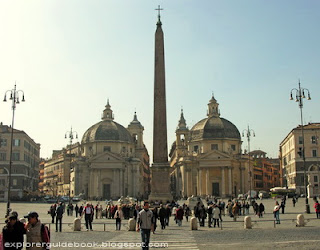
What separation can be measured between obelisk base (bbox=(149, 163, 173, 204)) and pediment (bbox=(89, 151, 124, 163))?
152ft

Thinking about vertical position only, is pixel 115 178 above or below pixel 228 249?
above

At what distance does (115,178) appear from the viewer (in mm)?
76938

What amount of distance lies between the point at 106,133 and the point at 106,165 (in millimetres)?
7133

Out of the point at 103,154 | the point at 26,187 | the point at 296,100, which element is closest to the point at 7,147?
the point at 26,187

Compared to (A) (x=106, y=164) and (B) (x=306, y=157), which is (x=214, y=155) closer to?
(B) (x=306, y=157)

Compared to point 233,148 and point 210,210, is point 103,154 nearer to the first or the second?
point 233,148

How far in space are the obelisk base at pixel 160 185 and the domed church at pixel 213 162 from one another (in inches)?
1860

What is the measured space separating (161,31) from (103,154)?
47838mm

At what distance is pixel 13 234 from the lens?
25.2 feet

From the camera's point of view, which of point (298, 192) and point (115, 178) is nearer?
point (298, 192)

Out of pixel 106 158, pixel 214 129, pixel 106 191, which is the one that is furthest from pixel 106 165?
pixel 214 129

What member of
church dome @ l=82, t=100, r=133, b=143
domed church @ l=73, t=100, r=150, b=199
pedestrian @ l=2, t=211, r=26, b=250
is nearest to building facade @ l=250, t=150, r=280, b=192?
domed church @ l=73, t=100, r=150, b=199

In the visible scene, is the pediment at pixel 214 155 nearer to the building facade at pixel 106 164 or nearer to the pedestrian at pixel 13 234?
the building facade at pixel 106 164

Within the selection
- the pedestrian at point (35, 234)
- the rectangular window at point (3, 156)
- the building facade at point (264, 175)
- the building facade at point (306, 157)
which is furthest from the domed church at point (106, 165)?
the pedestrian at point (35, 234)
